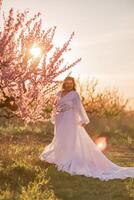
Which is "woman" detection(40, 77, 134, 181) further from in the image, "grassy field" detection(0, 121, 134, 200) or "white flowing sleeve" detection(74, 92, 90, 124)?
"grassy field" detection(0, 121, 134, 200)

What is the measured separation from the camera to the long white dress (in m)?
14.1

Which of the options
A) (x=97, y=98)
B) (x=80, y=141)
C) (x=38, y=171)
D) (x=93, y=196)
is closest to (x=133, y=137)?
(x=97, y=98)

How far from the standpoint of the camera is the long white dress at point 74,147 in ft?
46.3

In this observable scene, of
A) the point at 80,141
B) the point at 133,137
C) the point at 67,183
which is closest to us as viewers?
the point at 67,183

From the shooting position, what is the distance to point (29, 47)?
1055 cm

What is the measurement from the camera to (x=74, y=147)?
47.6 feet

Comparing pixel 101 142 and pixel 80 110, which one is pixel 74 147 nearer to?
pixel 80 110

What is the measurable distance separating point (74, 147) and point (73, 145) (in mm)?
62

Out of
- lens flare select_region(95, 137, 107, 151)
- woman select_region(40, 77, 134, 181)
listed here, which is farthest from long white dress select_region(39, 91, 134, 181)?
lens flare select_region(95, 137, 107, 151)

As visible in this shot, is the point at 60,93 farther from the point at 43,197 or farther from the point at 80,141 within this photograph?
the point at 43,197

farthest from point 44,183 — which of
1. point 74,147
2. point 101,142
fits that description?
point 101,142

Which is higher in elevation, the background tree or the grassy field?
the background tree

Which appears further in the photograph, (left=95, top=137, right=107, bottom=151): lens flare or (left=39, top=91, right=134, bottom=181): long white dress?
(left=95, top=137, right=107, bottom=151): lens flare

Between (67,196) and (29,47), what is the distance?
312 cm
